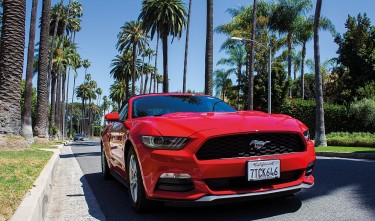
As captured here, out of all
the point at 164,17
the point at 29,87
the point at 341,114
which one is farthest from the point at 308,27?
the point at 29,87

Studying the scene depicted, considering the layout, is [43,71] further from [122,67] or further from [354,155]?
[122,67]

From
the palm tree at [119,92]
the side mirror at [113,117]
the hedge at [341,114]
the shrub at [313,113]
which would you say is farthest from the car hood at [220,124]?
the palm tree at [119,92]

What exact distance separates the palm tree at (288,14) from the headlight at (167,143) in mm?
38667

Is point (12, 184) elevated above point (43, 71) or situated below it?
below

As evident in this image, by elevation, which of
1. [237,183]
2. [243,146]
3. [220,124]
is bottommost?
[237,183]

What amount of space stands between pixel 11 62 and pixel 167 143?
11.9 m

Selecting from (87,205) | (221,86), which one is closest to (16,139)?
(87,205)

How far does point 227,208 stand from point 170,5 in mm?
33884

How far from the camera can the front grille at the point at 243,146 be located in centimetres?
401

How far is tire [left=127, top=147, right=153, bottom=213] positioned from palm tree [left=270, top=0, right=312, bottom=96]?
3823 centimetres

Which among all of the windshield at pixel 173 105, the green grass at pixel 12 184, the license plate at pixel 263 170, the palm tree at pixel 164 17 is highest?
the palm tree at pixel 164 17

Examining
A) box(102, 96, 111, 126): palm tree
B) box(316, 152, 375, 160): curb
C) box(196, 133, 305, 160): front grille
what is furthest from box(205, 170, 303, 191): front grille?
box(102, 96, 111, 126): palm tree

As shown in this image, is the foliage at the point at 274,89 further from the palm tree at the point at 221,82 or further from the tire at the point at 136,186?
the tire at the point at 136,186

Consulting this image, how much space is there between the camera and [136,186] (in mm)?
4598
